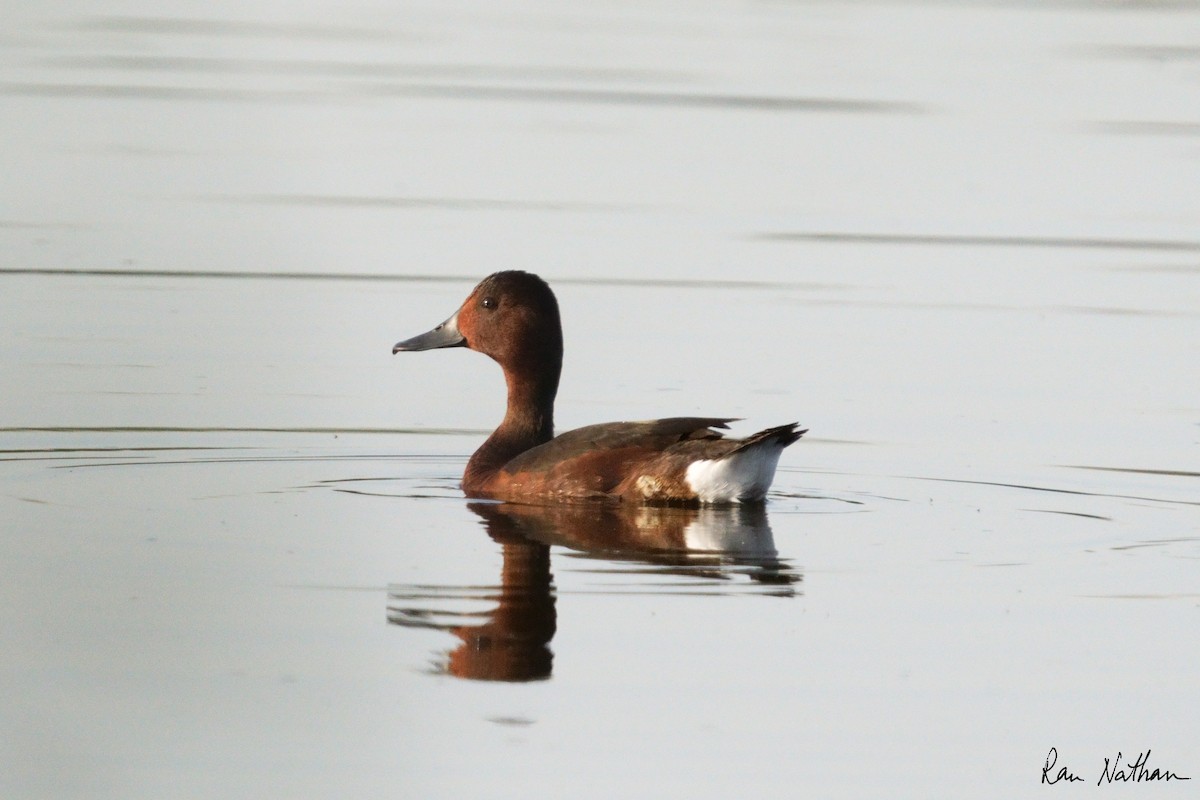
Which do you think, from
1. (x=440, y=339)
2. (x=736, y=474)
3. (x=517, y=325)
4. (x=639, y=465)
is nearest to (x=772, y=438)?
(x=736, y=474)

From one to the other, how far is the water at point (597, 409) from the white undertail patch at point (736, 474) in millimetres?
138

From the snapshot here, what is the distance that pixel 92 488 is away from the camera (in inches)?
336

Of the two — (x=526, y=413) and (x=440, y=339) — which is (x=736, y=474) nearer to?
(x=526, y=413)

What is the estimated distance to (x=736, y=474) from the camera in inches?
339

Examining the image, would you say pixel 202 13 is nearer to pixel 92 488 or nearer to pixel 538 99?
pixel 538 99

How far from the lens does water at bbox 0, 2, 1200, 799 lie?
5.77m

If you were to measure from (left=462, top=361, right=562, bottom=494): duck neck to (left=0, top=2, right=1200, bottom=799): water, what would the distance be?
26cm

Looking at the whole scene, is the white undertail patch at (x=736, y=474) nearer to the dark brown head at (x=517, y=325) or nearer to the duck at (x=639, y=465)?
the duck at (x=639, y=465)

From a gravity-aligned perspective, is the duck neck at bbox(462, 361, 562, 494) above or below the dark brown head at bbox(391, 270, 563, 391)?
below

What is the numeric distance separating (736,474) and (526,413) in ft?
4.43

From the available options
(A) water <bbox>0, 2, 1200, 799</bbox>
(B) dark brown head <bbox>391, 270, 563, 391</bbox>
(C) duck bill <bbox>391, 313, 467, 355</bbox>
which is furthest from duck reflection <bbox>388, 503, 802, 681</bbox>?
(C) duck bill <bbox>391, 313, 467, 355</bbox>
